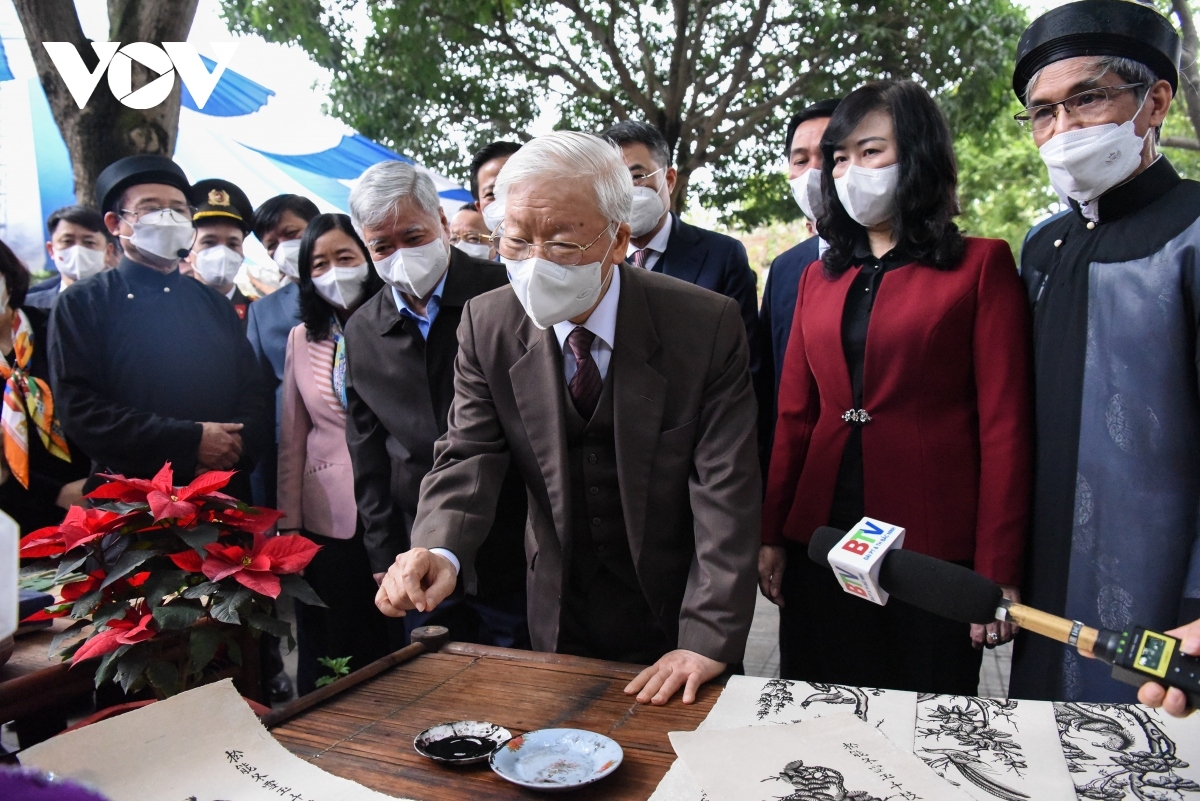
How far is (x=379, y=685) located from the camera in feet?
5.17

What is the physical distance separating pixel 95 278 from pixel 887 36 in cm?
652

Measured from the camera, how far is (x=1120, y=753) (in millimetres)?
1260

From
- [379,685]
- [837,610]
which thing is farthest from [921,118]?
[379,685]

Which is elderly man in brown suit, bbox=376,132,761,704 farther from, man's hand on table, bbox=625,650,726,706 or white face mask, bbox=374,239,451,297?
white face mask, bbox=374,239,451,297

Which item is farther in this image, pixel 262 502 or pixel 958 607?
pixel 262 502

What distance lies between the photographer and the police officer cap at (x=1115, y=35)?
1835 millimetres

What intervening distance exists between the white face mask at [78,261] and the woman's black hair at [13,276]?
Result: 0.95 m

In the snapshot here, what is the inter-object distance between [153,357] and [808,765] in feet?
9.10

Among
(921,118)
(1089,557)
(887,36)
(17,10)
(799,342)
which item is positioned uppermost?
(887,36)

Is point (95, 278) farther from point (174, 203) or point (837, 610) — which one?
point (837, 610)

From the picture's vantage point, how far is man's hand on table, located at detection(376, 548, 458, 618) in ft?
5.24

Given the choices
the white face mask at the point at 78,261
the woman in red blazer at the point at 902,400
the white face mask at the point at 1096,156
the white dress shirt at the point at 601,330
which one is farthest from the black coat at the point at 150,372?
the white face mask at the point at 1096,156

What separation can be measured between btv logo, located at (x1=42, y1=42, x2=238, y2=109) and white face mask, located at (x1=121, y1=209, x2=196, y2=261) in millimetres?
1943

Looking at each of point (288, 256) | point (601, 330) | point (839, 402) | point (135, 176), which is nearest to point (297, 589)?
point (601, 330)
